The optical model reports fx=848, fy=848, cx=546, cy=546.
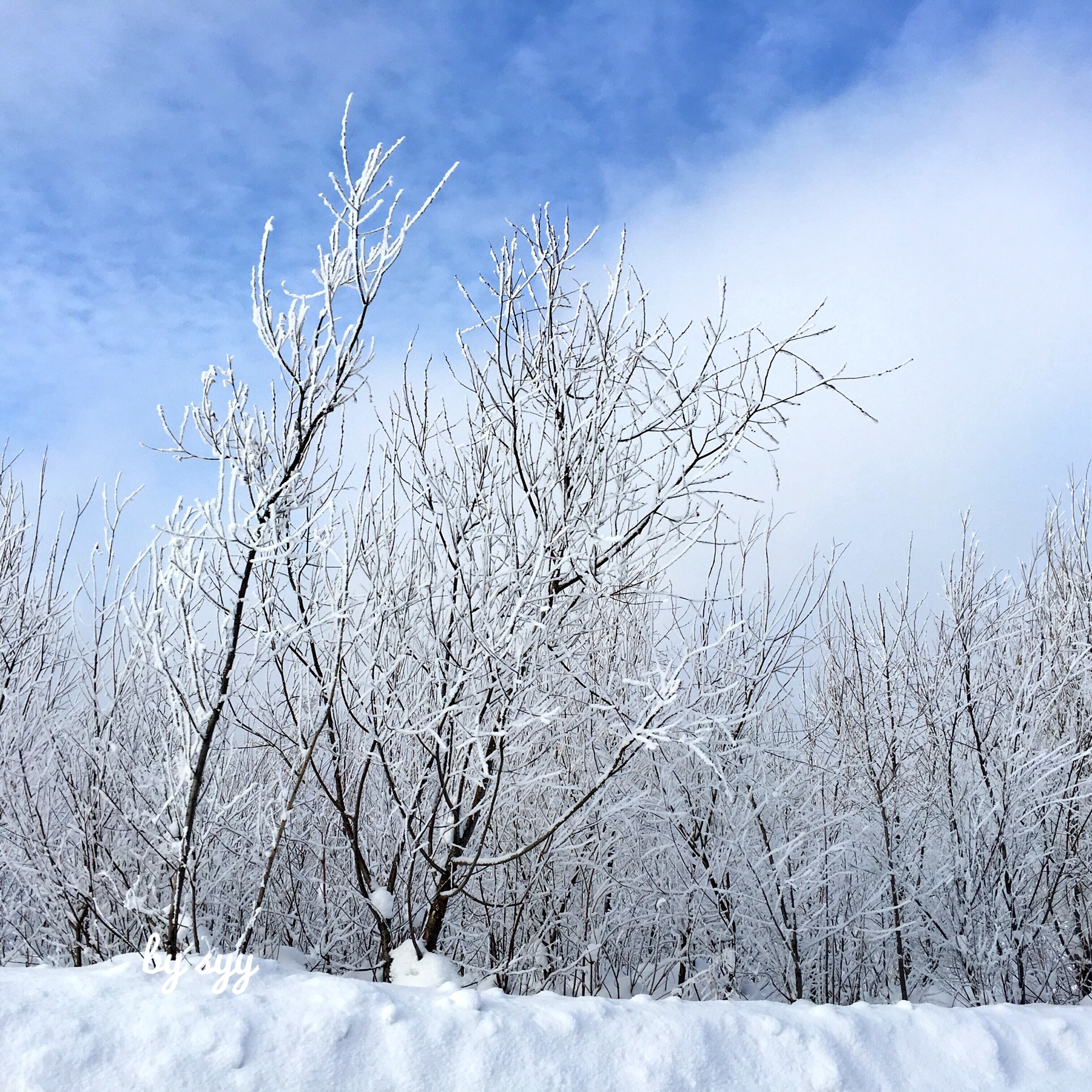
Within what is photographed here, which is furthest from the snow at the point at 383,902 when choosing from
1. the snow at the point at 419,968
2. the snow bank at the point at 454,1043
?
the snow bank at the point at 454,1043

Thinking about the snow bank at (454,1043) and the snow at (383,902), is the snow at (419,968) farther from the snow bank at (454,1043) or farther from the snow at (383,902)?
the snow bank at (454,1043)

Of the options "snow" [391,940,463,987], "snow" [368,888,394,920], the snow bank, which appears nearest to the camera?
the snow bank

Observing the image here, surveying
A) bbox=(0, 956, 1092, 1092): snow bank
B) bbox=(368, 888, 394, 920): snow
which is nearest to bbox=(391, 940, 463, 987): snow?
bbox=(368, 888, 394, 920): snow

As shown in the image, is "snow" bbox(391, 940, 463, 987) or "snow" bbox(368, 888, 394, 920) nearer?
"snow" bbox(391, 940, 463, 987)

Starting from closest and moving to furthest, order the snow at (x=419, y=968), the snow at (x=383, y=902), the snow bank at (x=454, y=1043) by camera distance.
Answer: the snow bank at (x=454, y=1043)
the snow at (x=419, y=968)
the snow at (x=383, y=902)

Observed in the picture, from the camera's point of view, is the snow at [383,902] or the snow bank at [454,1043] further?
the snow at [383,902]

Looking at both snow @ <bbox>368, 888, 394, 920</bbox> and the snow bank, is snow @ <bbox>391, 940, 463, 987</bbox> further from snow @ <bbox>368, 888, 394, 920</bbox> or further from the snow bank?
the snow bank

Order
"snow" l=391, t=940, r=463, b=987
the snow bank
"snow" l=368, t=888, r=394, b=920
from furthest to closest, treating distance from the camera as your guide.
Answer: "snow" l=368, t=888, r=394, b=920 < "snow" l=391, t=940, r=463, b=987 < the snow bank

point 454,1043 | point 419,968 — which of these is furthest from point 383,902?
point 454,1043

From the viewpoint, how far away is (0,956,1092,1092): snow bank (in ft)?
8.22

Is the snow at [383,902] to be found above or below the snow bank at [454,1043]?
above

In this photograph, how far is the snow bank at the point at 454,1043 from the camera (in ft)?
8.22

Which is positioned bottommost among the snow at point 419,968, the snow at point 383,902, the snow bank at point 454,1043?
the snow bank at point 454,1043

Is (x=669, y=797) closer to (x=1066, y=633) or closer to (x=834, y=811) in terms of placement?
(x=834, y=811)
